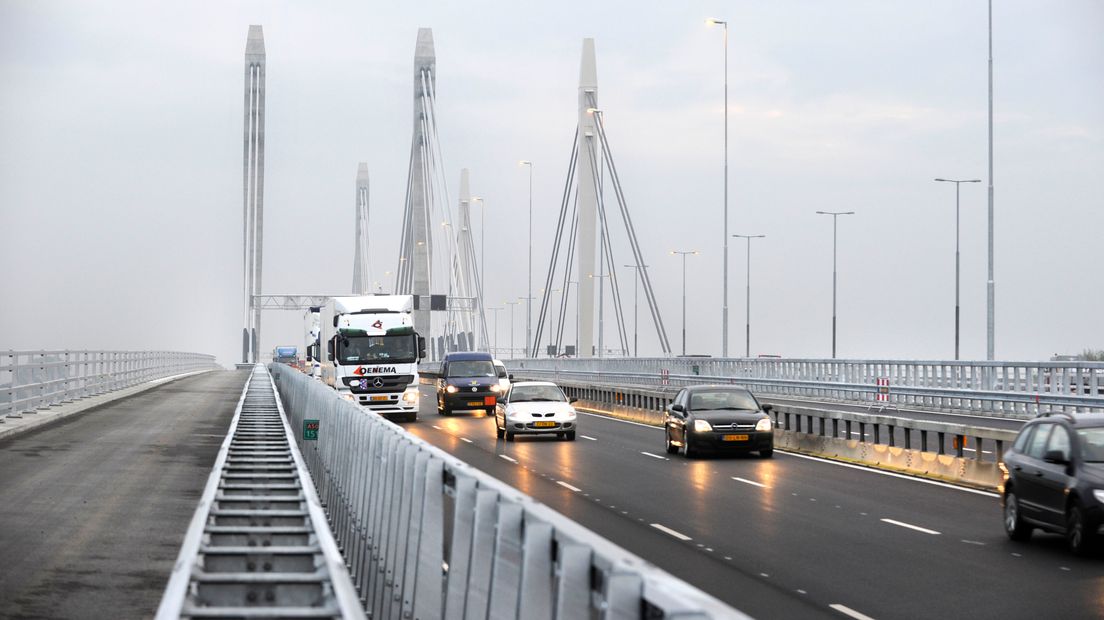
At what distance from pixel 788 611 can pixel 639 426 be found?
30817 millimetres

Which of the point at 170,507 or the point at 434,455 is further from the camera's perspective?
the point at 170,507

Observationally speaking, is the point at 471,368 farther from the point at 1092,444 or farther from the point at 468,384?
the point at 1092,444

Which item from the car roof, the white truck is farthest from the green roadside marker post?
the car roof

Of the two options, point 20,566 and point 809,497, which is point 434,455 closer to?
point 20,566

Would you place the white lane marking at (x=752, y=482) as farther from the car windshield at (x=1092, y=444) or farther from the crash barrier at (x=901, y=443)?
the car windshield at (x=1092, y=444)

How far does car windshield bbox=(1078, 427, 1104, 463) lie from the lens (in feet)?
49.9

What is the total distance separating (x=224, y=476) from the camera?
14.5m

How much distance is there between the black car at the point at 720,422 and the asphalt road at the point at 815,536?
1.19 ft

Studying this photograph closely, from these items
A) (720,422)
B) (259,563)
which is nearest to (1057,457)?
(259,563)

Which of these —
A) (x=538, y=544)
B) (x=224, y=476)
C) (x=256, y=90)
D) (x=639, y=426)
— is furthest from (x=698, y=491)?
(x=256, y=90)

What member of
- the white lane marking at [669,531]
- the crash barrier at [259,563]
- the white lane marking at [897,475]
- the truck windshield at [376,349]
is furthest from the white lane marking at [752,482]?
the truck windshield at [376,349]

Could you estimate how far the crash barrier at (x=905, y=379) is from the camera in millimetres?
41906

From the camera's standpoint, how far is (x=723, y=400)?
29625 mm

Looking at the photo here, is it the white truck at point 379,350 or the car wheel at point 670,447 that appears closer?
the car wheel at point 670,447
